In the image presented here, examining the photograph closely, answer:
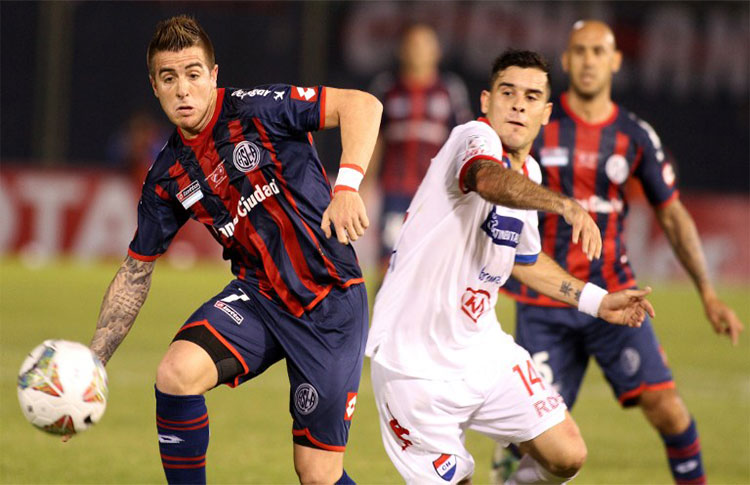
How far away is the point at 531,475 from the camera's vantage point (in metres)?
5.61

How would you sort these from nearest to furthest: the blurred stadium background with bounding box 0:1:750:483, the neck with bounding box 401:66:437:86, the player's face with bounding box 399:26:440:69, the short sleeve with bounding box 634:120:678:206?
the short sleeve with bounding box 634:120:678:206
the blurred stadium background with bounding box 0:1:750:483
the player's face with bounding box 399:26:440:69
the neck with bounding box 401:66:437:86

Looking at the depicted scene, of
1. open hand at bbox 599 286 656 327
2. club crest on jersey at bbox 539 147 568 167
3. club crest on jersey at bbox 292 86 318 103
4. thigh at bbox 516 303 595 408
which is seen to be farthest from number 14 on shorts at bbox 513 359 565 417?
club crest on jersey at bbox 539 147 568 167

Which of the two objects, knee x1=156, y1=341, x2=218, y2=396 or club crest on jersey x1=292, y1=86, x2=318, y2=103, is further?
club crest on jersey x1=292, y1=86, x2=318, y2=103

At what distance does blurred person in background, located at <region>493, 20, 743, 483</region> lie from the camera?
21.4 feet

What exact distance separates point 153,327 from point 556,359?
679 centimetres

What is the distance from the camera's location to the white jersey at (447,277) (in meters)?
5.29

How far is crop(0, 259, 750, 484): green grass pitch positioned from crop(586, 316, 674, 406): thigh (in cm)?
68

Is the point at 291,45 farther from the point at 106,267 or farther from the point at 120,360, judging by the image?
the point at 120,360

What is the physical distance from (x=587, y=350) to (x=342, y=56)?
54.0ft

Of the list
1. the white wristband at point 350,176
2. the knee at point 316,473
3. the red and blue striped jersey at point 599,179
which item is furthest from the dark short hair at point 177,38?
the red and blue striped jersey at point 599,179

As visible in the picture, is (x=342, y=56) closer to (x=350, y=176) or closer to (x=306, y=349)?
(x=306, y=349)

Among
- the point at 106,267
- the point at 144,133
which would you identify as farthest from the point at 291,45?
the point at 106,267

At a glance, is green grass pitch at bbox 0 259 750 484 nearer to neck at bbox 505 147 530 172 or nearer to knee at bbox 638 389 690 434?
knee at bbox 638 389 690 434

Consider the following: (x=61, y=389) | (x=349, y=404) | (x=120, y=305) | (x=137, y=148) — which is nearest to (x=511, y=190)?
(x=349, y=404)
